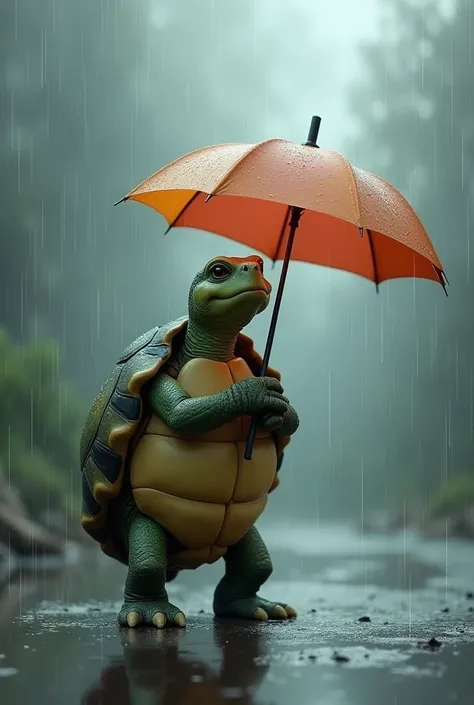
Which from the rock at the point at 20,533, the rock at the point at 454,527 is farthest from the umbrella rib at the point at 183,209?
the rock at the point at 454,527

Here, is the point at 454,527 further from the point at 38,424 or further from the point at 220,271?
the point at 220,271

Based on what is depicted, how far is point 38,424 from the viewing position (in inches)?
560

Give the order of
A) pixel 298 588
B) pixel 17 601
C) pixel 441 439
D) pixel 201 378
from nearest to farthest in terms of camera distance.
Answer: pixel 201 378
pixel 17 601
pixel 298 588
pixel 441 439

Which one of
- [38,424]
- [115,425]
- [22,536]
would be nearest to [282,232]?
[115,425]

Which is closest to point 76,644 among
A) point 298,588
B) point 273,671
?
point 273,671

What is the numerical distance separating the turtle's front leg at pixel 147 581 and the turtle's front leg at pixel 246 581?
48 centimetres

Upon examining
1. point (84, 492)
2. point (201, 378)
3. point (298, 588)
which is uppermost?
point (201, 378)

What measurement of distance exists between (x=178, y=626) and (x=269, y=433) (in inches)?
34.9

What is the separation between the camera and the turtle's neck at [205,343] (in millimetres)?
4262

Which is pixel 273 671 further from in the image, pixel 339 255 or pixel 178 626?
pixel 339 255

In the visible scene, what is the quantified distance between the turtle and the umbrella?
0.15m

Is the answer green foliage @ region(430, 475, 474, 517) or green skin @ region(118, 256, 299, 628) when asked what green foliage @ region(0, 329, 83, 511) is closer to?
green foliage @ region(430, 475, 474, 517)

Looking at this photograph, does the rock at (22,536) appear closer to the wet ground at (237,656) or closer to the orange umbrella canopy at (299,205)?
the wet ground at (237,656)

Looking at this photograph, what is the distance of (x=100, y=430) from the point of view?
13.8ft
